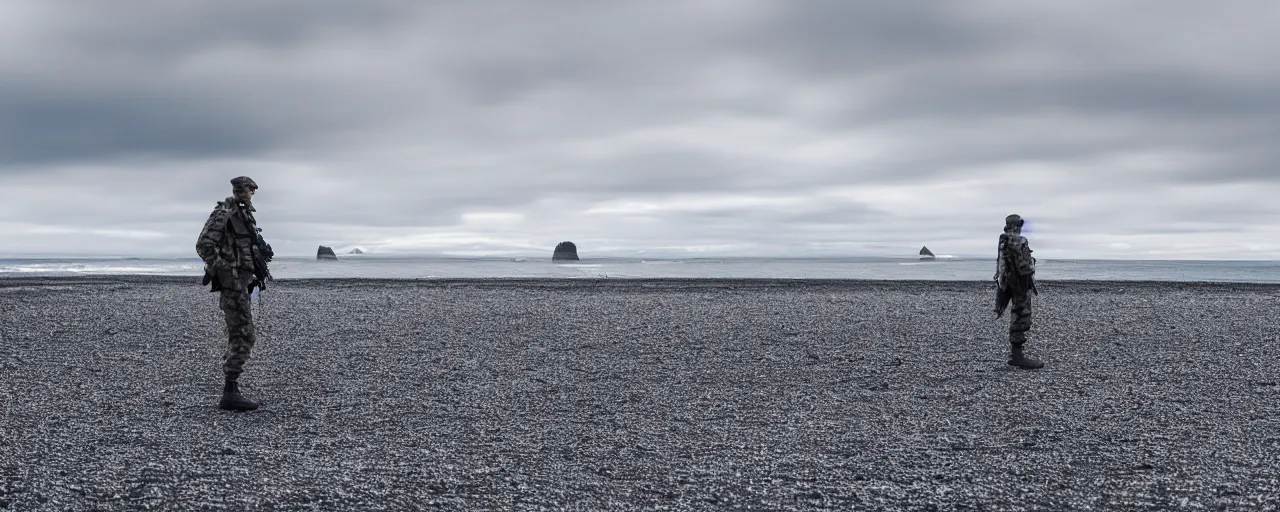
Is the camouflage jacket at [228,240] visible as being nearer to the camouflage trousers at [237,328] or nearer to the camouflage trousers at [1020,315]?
the camouflage trousers at [237,328]

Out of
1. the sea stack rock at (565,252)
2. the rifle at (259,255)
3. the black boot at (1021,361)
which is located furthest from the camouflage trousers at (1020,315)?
the sea stack rock at (565,252)

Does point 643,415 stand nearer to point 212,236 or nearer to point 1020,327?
point 212,236

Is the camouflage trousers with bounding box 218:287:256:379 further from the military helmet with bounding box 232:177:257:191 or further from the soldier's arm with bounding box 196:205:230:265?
the military helmet with bounding box 232:177:257:191

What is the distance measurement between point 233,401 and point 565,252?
178 metres

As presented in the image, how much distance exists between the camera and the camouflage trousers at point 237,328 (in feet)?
32.5

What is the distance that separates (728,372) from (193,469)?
824cm

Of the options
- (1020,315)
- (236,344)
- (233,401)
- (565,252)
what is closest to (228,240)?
(236,344)

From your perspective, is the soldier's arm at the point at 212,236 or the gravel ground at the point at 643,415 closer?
the gravel ground at the point at 643,415

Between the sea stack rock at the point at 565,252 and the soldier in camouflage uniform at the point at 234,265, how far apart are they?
6940 inches

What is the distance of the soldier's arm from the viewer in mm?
9703

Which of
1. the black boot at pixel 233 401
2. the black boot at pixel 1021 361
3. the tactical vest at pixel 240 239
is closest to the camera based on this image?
the tactical vest at pixel 240 239

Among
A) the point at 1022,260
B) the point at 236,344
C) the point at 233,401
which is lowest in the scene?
the point at 233,401

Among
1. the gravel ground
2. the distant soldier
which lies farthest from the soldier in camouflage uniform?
the distant soldier

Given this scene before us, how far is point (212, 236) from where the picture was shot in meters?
9.71
